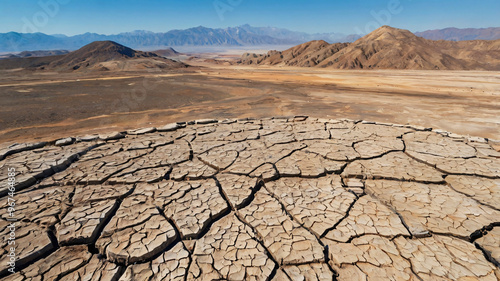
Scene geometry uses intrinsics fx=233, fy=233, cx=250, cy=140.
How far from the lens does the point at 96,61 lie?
134 feet

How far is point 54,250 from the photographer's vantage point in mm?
2096

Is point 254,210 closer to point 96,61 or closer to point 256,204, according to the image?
point 256,204

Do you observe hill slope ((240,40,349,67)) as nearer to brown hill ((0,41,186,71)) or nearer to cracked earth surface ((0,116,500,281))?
brown hill ((0,41,186,71))

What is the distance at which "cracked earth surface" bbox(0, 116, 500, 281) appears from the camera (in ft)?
6.32

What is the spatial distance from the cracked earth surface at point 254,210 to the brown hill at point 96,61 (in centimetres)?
3027

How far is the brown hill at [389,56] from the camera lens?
3347cm

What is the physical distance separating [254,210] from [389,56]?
40722 mm

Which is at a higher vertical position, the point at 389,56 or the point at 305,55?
the point at 305,55

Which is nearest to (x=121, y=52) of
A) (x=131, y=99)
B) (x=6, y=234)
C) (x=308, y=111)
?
(x=131, y=99)

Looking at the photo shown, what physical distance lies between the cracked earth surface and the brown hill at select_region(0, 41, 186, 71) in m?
30.3

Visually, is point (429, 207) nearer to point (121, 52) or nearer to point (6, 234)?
point (6, 234)

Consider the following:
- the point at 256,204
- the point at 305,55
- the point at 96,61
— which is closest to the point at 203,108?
the point at 256,204

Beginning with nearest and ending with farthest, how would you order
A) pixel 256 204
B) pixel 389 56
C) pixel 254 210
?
pixel 254 210, pixel 256 204, pixel 389 56

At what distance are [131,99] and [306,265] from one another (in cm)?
1050
